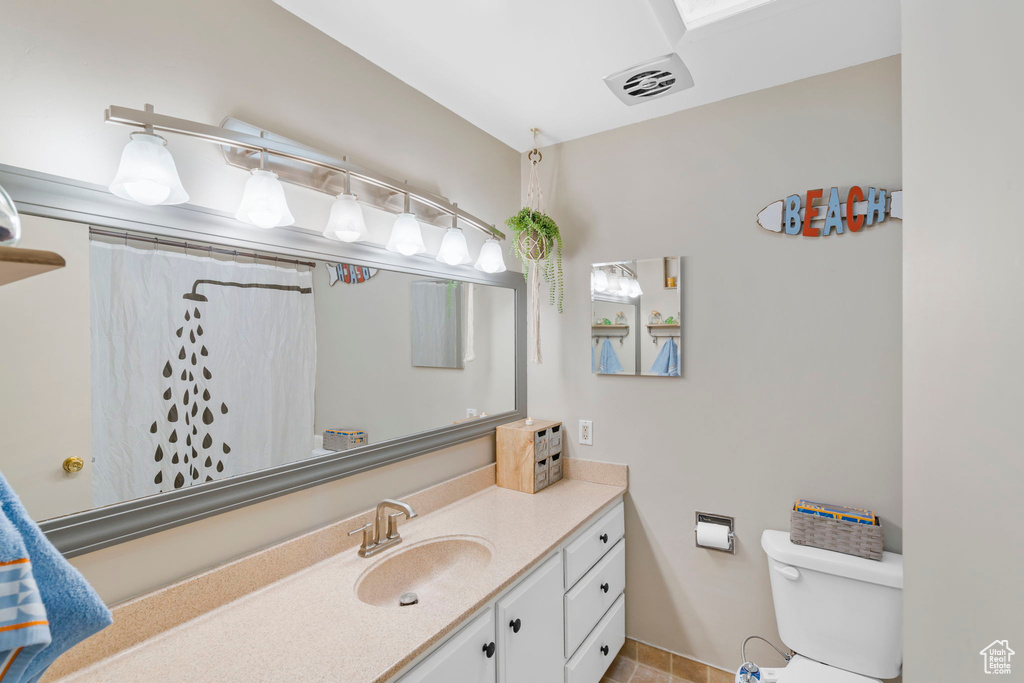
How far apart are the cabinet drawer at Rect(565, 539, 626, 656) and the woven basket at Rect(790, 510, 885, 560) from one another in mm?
695

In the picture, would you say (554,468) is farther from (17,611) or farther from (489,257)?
(17,611)

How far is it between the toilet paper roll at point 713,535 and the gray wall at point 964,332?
175 centimetres

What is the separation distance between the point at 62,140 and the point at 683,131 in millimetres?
2014

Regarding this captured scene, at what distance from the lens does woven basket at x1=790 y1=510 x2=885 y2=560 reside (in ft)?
4.95

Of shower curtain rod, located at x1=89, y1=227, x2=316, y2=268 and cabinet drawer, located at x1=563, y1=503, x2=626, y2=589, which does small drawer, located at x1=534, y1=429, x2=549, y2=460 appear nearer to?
cabinet drawer, located at x1=563, y1=503, x2=626, y2=589

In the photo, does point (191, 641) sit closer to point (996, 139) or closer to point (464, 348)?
point (464, 348)

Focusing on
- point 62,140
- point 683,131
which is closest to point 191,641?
point 62,140

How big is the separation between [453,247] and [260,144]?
0.75 meters

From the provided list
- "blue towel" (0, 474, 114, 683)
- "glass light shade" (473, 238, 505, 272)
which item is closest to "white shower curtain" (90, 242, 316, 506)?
"blue towel" (0, 474, 114, 683)

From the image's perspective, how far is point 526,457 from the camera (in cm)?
204

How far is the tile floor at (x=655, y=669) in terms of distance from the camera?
188 cm

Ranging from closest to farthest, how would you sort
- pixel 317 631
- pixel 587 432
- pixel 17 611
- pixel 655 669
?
1. pixel 17 611
2. pixel 317 631
3. pixel 655 669
4. pixel 587 432

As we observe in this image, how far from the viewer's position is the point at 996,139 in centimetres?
17

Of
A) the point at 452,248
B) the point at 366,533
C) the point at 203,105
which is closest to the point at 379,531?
the point at 366,533
